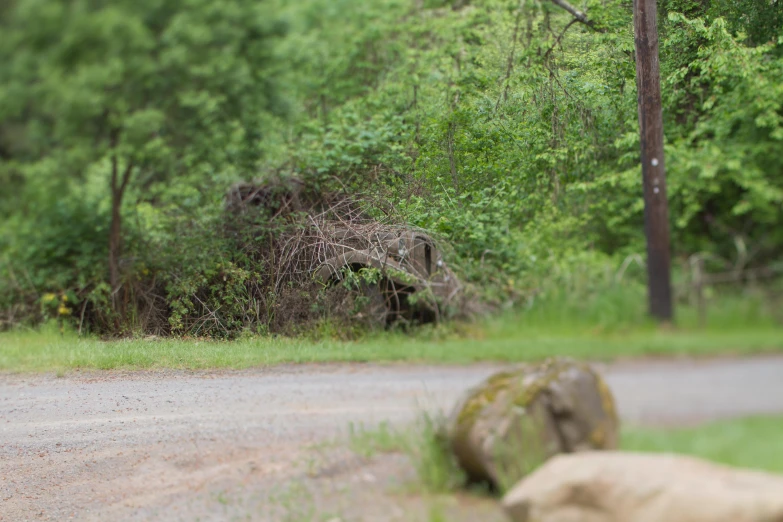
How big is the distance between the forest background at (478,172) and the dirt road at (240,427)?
200mm

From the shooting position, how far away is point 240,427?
9.50ft

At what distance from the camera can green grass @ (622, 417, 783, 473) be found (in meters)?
1.64

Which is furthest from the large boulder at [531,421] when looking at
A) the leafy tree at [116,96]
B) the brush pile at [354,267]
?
the leafy tree at [116,96]

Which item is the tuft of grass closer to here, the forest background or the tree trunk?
the forest background

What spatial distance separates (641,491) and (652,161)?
3.08 ft

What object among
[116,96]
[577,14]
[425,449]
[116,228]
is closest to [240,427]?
[425,449]

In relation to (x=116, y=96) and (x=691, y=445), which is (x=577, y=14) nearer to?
(x=691, y=445)

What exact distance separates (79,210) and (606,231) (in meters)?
4.50

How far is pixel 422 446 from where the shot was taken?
88.6 inches

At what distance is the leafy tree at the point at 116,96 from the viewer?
6.08m

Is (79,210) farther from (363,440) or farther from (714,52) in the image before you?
(714,52)

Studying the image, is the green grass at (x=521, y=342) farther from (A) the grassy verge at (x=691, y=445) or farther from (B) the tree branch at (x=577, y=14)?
(B) the tree branch at (x=577, y=14)

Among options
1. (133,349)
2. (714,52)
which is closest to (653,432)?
(714,52)

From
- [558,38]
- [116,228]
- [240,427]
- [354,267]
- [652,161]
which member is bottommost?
[240,427]
